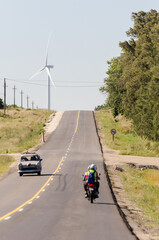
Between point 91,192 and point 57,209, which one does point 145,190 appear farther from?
point 57,209

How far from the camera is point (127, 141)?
267ft

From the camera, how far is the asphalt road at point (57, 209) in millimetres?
14906

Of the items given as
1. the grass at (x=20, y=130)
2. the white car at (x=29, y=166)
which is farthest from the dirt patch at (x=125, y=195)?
the grass at (x=20, y=130)

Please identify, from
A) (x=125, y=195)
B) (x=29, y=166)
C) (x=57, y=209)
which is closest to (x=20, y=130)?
(x=29, y=166)

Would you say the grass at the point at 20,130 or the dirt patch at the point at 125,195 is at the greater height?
the grass at the point at 20,130

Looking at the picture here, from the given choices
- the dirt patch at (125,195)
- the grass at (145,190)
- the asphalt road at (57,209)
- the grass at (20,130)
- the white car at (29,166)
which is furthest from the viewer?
the grass at (20,130)

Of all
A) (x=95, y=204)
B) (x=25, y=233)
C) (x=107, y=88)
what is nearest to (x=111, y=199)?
(x=95, y=204)

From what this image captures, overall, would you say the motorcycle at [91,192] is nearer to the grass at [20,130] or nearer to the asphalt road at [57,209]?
the asphalt road at [57,209]

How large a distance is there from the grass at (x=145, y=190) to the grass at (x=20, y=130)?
27.3 m

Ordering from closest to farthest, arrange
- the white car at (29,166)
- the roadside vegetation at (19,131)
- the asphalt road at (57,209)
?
1. the asphalt road at (57,209)
2. the white car at (29,166)
3. the roadside vegetation at (19,131)

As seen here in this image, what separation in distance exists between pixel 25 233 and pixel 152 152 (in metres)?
57.4

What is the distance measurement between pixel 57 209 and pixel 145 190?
55.6 feet

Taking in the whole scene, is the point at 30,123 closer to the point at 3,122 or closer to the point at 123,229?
the point at 3,122

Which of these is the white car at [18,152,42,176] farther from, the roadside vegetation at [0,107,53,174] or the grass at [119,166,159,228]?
the roadside vegetation at [0,107,53,174]
